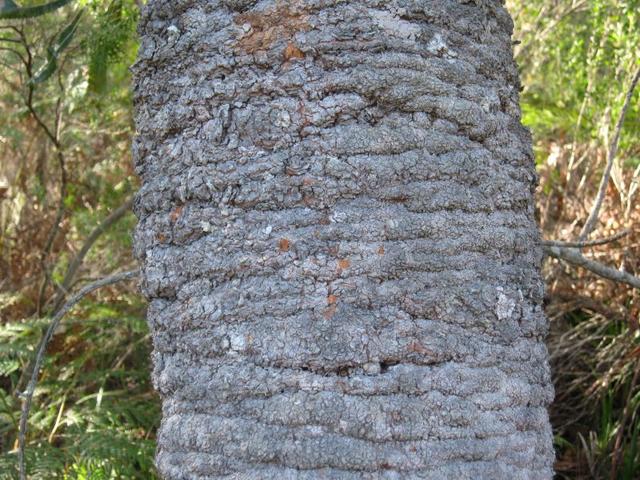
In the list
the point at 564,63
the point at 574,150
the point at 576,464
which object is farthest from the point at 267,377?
the point at 564,63

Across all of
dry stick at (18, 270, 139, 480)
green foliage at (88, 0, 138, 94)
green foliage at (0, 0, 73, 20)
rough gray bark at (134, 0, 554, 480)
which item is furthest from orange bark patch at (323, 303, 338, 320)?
green foliage at (88, 0, 138, 94)

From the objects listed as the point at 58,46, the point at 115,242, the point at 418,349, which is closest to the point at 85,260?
the point at 115,242

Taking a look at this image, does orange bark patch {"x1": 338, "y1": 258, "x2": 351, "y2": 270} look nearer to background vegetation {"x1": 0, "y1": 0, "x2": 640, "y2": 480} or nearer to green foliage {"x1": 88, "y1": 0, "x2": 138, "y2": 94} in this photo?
background vegetation {"x1": 0, "y1": 0, "x2": 640, "y2": 480}

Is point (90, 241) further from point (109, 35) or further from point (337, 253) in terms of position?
point (337, 253)


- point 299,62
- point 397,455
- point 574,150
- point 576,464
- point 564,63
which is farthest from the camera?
point 564,63

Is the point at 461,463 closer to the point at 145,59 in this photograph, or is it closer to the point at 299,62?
the point at 299,62

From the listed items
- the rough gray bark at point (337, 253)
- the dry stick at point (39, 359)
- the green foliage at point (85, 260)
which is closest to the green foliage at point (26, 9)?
the green foliage at point (85, 260)
